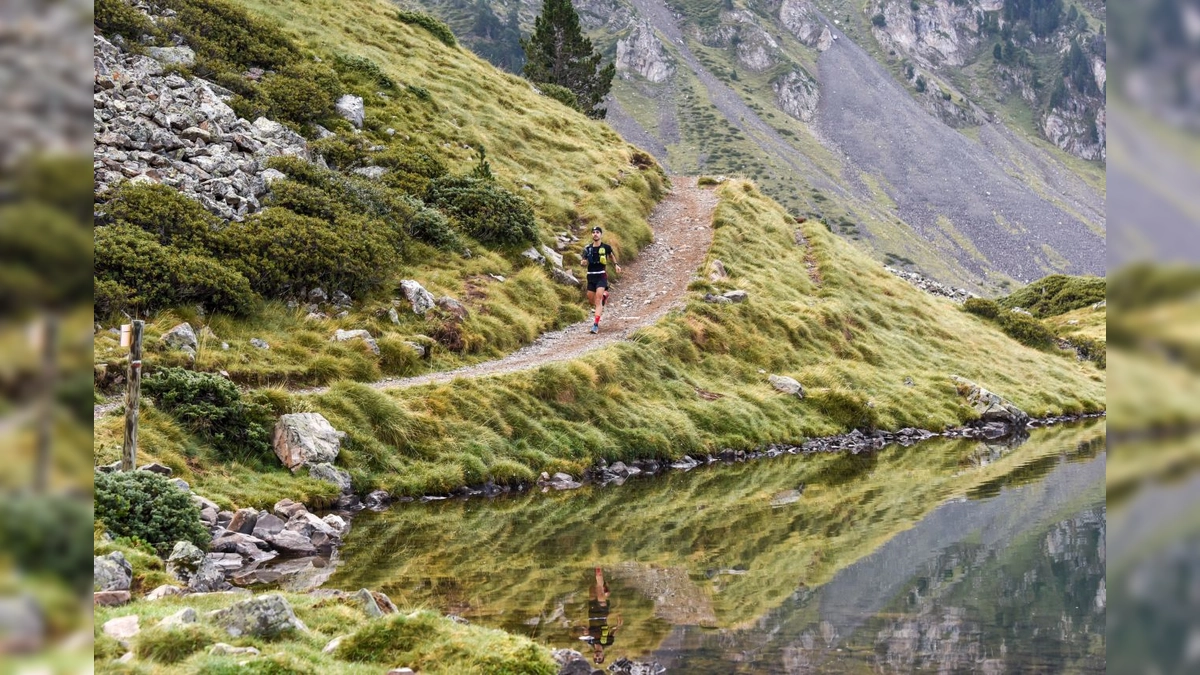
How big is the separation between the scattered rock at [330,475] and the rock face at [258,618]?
31.6ft

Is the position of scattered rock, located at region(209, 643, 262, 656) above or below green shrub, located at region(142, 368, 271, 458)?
below

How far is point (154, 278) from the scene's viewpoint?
21.9 metres

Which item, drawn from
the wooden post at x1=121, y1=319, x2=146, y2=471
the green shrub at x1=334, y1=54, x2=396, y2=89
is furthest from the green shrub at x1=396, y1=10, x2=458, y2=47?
the wooden post at x1=121, y1=319, x2=146, y2=471

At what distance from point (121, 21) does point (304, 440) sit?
77.1 feet

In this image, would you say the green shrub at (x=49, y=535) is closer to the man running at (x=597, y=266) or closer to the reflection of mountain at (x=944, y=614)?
the reflection of mountain at (x=944, y=614)

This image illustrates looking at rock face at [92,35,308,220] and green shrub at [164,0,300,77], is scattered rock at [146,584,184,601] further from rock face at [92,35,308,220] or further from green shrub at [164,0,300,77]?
green shrub at [164,0,300,77]

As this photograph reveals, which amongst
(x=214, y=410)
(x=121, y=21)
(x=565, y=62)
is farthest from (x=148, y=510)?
(x=565, y=62)

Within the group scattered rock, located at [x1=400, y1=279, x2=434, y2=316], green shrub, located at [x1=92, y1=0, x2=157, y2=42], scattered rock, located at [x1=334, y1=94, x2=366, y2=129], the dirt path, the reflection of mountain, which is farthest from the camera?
scattered rock, located at [x1=334, y1=94, x2=366, y2=129]

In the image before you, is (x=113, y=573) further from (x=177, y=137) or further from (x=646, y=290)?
(x=646, y=290)

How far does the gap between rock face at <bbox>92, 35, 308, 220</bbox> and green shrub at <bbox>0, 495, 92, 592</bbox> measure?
25223 mm

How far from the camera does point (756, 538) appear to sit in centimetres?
1711

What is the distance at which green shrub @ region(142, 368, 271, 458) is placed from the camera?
17.8 m

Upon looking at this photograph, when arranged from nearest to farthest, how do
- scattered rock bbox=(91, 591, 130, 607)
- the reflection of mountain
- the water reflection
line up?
scattered rock bbox=(91, 591, 130, 607) < the reflection of mountain < the water reflection

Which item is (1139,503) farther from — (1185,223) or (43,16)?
(43,16)
